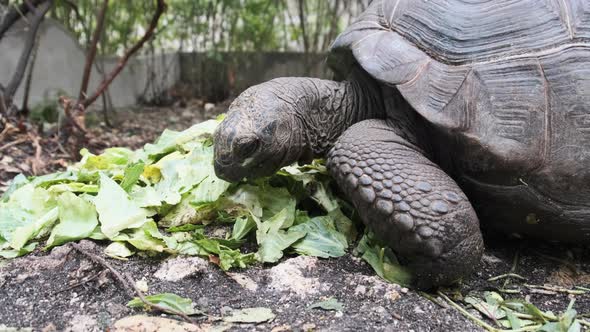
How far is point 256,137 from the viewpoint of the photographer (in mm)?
2246

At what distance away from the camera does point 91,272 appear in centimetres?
214

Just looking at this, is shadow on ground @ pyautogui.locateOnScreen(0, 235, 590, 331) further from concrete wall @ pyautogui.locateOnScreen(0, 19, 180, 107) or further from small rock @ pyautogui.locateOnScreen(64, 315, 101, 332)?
concrete wall @ pyautogui.locateOnScreen(0, 19, 180, 107)

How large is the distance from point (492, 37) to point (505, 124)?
0.37 meters

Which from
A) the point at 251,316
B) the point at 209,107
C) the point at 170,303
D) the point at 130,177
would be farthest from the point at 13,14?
the point at 251,316

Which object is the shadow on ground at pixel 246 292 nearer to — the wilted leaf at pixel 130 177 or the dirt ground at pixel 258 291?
the dirt ground at pixel 258 291

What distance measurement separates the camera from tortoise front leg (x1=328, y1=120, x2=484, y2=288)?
2.05 metres

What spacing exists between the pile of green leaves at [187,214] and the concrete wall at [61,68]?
3.46 m

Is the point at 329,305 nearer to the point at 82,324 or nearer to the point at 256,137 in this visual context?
the point at 256,137

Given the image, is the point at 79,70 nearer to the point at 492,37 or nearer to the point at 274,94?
the point at 274,94

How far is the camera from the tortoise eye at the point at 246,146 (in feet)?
7.27

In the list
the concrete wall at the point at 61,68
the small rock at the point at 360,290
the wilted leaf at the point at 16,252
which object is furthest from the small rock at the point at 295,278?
the concrete wall at the point at 61,68

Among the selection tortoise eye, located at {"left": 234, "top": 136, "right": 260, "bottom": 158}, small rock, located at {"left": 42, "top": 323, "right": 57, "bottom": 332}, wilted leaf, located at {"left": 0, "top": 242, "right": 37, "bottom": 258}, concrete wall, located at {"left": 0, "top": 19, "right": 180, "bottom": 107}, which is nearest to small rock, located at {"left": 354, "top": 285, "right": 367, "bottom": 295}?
tortoise eye, located at {"left": 234, "top": 136, "right": 260, "bottom": 158}

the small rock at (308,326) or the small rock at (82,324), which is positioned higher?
the small rock at (308,326)

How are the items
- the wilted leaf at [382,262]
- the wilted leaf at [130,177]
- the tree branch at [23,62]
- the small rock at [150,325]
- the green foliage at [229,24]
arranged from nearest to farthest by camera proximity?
the small rock at [150,325] → the wilted leaf at [382,262] → the wilted leaf at [130,177] → the tree branch at [23,62] → the green foliage at [229,24]
